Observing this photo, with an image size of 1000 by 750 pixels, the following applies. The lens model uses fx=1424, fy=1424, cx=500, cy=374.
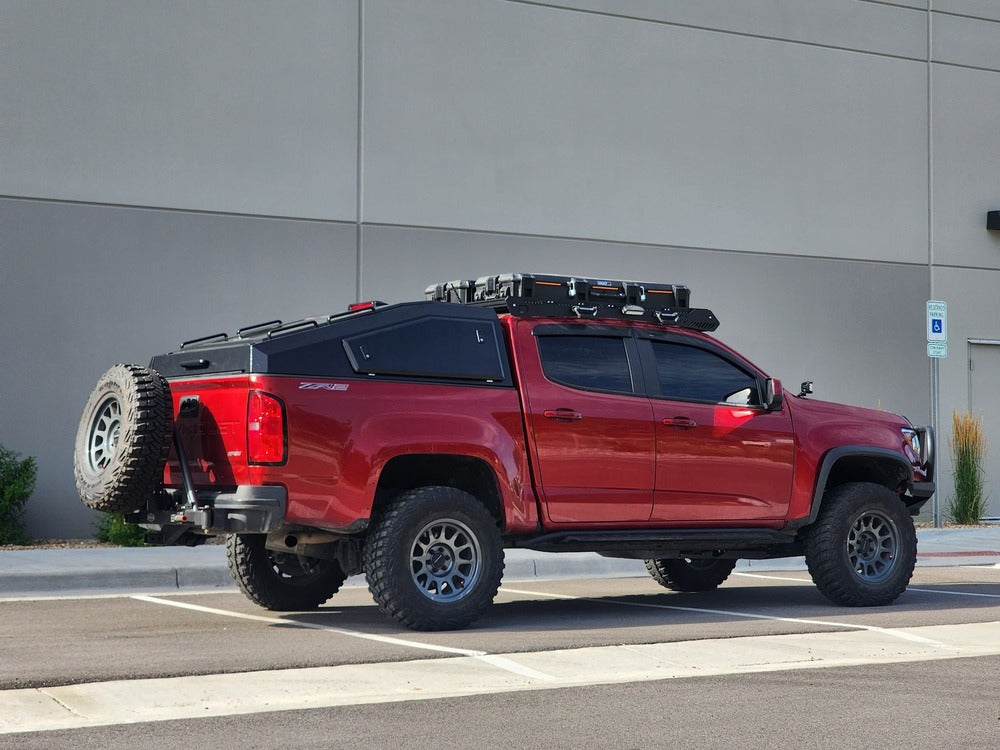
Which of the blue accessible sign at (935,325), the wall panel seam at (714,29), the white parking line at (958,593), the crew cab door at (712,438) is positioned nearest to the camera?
the crew cab door at (712,438)

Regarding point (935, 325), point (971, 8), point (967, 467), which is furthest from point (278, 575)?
point (971, 8)

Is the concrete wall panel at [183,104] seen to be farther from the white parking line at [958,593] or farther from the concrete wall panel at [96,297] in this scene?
the white parking line at [958,593]

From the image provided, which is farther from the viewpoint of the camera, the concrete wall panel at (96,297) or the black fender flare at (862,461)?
the concrete wall panel at (96,297)

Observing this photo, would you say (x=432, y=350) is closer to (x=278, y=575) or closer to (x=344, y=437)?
(x=344, y=437)

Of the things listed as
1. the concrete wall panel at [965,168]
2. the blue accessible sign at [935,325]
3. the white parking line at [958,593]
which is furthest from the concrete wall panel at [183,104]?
the concrete wall panel at [965,168]

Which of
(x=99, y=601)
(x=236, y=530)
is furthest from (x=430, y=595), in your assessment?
(x=99, y=601)

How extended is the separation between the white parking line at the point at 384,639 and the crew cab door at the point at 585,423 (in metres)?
1.50

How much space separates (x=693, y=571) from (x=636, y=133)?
9.13m

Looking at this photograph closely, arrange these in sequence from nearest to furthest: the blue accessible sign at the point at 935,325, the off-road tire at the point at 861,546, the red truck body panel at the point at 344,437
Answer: the red truck body panel at the point at 344,437, the off-road tire at the point at 861,546, the blue accessible sign at the point at 935,325

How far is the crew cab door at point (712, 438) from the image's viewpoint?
32.9 ft

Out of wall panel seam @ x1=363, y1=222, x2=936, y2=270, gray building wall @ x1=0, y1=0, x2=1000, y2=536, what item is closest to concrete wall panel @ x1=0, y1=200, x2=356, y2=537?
gray building wall @ x1=0, y1=0, x2=1000, y2=536

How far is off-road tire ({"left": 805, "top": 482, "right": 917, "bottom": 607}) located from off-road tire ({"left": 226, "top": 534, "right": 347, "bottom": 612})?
3577 mm

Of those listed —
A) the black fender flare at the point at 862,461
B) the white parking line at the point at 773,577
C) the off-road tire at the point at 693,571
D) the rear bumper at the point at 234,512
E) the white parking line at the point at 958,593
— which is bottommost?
the white parking line at the point at 773,577

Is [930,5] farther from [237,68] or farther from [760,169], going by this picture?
[237,68]
